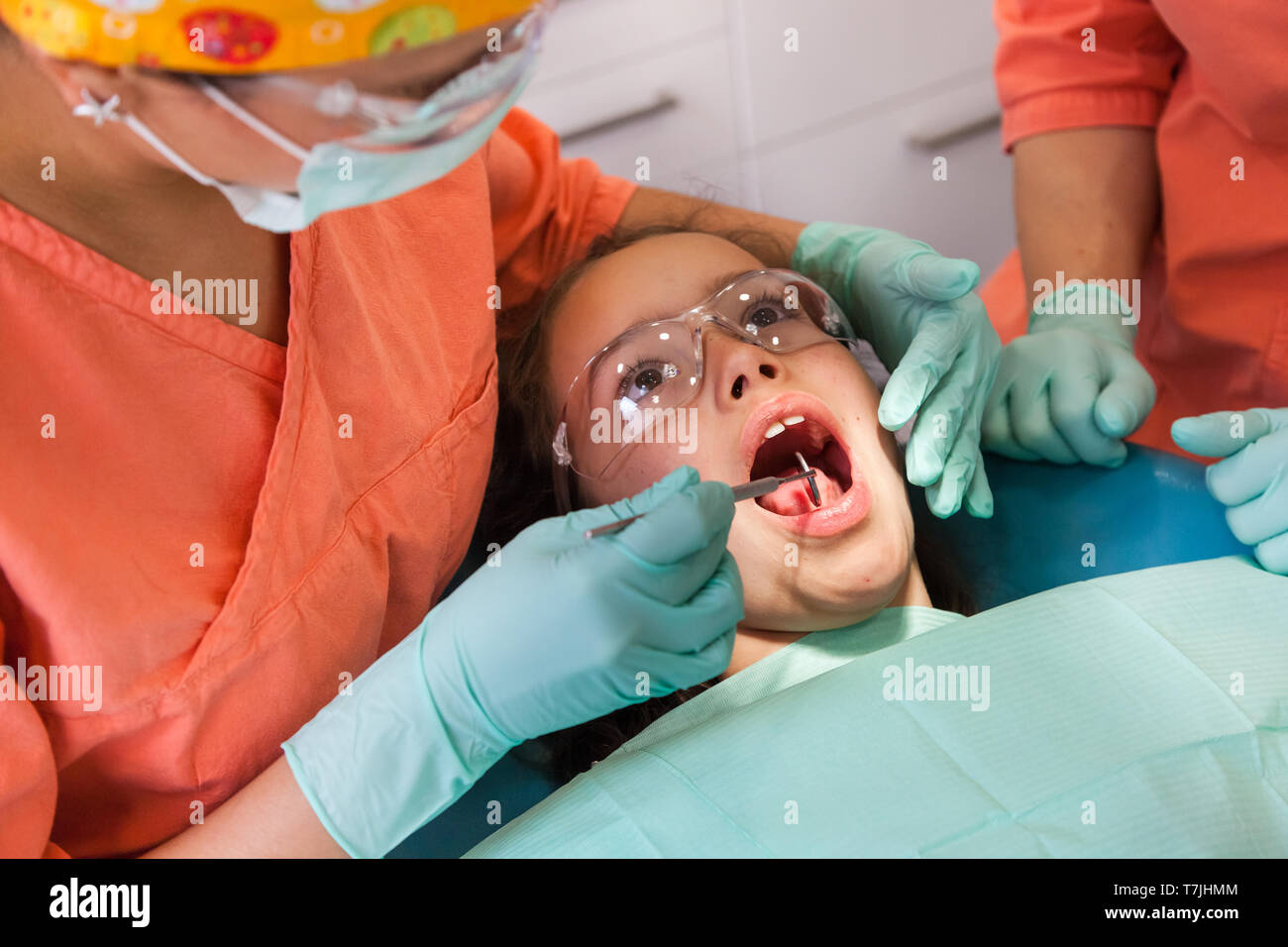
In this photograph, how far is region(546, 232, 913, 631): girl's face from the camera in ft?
4.52

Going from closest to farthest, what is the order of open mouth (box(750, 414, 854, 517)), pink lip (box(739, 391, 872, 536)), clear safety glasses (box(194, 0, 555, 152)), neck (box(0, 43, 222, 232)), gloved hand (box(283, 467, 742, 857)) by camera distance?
clear safety glasses (box(194, 0, 555, 152)) → neck (box(0, 43, 222, 232)) → gloved hand (box(283, 467, 742, 857)) → pink lip (box(739, 391, 872, 536)) → open mouth (box(750, 414, 854, 517))

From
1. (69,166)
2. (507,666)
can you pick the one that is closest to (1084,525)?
(507,666)

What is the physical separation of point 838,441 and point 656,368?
257 millimetres

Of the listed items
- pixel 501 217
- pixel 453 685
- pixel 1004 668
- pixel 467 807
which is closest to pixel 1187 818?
pixel 1004 668

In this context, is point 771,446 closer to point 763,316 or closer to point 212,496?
point 763,316

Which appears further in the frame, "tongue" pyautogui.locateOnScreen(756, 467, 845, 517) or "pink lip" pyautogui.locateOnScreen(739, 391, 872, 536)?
"tongue" pyautogui.locateOnScreen(756, 467, 845, 517)

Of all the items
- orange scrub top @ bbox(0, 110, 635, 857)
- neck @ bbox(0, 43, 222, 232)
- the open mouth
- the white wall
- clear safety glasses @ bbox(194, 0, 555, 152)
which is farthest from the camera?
the white wall

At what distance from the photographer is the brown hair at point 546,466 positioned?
5.06 feet

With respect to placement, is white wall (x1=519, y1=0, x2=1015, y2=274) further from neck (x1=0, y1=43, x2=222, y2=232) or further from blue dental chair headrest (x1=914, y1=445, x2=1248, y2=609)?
neck (x1=0, y1=43, x2=222, y2=232)

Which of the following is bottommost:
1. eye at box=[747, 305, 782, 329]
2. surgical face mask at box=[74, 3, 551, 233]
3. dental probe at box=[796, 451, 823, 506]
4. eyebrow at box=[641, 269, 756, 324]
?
dental probe at box=[796, 451, 823, 506]

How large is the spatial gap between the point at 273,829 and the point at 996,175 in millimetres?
2890

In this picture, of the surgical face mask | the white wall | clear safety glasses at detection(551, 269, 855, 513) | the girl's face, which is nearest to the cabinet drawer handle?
the white wall
